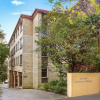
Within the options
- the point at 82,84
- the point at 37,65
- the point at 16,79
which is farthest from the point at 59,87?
the point at 16,79

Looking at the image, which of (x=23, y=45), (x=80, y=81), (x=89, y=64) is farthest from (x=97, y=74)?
(x=23, y=45)

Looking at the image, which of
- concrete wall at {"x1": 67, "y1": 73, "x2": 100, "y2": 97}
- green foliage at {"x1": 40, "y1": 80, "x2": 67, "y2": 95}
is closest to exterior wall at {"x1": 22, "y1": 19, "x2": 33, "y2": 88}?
green foliage at {"x1": 40, "y1": 80, "x2": 67, "y2": 95}

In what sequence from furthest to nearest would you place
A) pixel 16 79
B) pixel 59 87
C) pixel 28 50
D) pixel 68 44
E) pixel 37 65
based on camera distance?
pixel 16 79
pixel 28 50
pixel 37 65
pixel 59 87
pixel 68 44

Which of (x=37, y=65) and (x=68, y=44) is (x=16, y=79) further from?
(x=68, y=44)

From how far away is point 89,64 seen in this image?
11.6m

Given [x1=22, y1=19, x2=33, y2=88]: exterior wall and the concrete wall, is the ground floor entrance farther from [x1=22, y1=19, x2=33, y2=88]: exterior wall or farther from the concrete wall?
the concrete wall

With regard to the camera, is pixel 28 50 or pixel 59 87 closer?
pixel 59 87

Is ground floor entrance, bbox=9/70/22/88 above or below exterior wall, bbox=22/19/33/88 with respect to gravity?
below

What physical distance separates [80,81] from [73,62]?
1.80 meters

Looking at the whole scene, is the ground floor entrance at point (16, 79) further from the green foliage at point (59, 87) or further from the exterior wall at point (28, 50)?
the green foliage at point (59, 87)

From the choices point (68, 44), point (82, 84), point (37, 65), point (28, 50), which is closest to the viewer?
point (82, 84)

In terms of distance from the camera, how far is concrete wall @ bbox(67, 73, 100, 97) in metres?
9.91

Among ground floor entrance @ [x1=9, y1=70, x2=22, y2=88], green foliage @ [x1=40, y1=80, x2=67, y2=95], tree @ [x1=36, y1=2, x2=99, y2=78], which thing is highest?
tree @ [x1=36, y1=2, x2=99, y2=78]

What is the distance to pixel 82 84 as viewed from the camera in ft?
33.9
